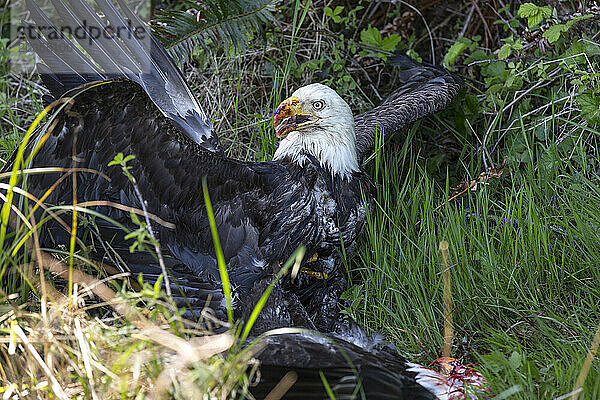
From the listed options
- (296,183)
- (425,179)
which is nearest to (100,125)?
(296,183)

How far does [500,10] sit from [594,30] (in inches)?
28.6

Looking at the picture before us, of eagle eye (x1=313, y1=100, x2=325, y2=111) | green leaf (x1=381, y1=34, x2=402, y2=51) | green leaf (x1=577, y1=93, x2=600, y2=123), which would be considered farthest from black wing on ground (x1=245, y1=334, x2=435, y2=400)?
green leaf (x1=381, y1=34, x2=402, y2=51)

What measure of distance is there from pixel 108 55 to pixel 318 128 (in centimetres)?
118

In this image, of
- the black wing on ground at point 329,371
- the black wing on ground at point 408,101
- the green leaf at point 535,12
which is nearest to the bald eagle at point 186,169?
the black wing on ground at point 408,101

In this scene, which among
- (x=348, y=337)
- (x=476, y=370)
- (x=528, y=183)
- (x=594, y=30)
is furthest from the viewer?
(x=594, y=30)

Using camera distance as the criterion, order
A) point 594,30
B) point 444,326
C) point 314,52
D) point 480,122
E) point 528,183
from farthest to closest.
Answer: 1. point 314,52
2. point 480,122
3. point 594,30
4. point 528,183
5. point 444,326

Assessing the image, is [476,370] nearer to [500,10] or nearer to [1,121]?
[500,10]

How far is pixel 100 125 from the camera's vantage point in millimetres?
3244

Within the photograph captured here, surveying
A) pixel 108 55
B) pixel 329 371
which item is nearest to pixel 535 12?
pixel 108 55

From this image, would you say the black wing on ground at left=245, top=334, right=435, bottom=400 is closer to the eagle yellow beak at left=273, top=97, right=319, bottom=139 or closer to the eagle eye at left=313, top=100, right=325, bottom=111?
the eagle yellow beak at left=273, top=97, right=319, bottom=139

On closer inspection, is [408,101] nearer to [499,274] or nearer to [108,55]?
[499,274]

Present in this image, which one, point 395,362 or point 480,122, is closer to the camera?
point 395,362

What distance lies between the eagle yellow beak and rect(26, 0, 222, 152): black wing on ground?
1.32 ft

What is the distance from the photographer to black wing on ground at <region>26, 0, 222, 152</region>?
10.6ft
